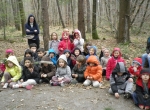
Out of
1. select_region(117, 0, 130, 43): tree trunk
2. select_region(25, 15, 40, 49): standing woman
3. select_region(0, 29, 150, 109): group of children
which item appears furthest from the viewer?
select_region(117, 0, 130, 43): tree trunk

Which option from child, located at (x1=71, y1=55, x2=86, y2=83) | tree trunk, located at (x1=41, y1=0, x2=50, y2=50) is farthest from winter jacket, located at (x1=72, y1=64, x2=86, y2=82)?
tree trunk, located at (x1=41, y1=0, x2=50, y2=50)

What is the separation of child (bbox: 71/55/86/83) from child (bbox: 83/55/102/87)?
0.20 m

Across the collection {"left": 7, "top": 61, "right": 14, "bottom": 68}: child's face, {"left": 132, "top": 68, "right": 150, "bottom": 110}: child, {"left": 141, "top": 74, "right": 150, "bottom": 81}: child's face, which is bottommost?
{"left": 132, "top": 68, "right": 150, "bottom": 110}: child

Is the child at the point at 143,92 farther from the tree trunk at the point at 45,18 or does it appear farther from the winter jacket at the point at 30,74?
the tree trunk at the point at 45,18

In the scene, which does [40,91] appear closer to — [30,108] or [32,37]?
[30,108]

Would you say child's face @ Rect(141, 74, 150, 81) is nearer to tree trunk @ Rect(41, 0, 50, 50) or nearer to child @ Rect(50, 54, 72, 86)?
child @ Rect(50, 54, 72, 86)

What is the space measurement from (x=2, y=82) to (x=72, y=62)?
2473mm

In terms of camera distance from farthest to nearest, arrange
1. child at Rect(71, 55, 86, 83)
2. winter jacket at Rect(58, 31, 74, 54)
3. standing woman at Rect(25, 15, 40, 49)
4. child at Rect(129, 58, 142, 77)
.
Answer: standing woman at Rect(25, 15, 40, 49) < winter jacket at Rect(58, 31, 74, 54) < child at Rect(71, 55, 86, 83) < child at Rect(129, 58, 142, 77)

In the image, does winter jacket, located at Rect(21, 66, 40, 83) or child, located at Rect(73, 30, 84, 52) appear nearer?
winter jacket, located at Rect(21, 66, 40, 83)

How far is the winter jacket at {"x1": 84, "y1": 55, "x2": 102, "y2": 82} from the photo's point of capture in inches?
228

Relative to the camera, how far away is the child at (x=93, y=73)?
5.78 metres

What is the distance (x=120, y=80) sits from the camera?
5.20 m

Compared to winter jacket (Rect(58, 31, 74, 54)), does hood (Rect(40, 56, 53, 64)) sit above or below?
below

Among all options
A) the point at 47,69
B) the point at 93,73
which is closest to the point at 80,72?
the point at 93,73
